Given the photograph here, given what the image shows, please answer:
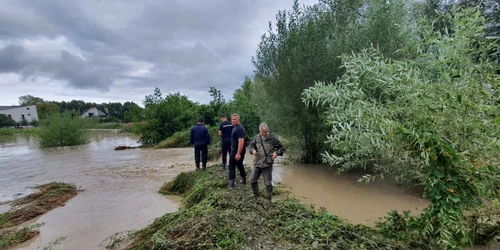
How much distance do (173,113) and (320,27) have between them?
1869 cm

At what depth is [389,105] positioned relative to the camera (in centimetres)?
359

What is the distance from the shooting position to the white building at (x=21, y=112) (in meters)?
66.7

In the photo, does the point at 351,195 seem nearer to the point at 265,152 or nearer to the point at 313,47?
the point at 265,152

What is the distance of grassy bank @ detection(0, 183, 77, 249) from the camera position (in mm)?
5508

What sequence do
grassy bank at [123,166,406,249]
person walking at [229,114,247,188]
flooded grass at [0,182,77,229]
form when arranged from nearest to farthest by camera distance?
grassy bank at [123,166,406,249]
person walking at [229,114,247,188]
flooded grass at [0,182,77,229]

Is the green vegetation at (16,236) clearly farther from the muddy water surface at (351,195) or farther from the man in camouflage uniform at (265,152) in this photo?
the muddy water surface at (351,195)

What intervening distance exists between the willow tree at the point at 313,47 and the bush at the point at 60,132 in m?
23.3

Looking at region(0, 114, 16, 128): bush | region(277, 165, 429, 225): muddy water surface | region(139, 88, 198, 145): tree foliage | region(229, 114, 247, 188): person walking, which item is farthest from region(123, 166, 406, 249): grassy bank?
region(0, 114, 16, 128): bush

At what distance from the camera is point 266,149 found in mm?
5633

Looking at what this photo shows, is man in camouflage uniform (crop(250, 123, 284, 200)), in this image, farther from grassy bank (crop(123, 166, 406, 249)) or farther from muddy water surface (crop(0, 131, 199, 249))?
muddy water surface (crop(0, 131, 199, 249))

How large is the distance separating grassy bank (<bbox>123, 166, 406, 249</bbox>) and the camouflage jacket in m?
0.82

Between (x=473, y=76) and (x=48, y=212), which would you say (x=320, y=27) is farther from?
(x=48, y=212)

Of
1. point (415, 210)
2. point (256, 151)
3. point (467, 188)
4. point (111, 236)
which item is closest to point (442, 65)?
point (467, 188)

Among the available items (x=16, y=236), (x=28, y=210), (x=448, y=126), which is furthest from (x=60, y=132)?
(x=448, y=126)
